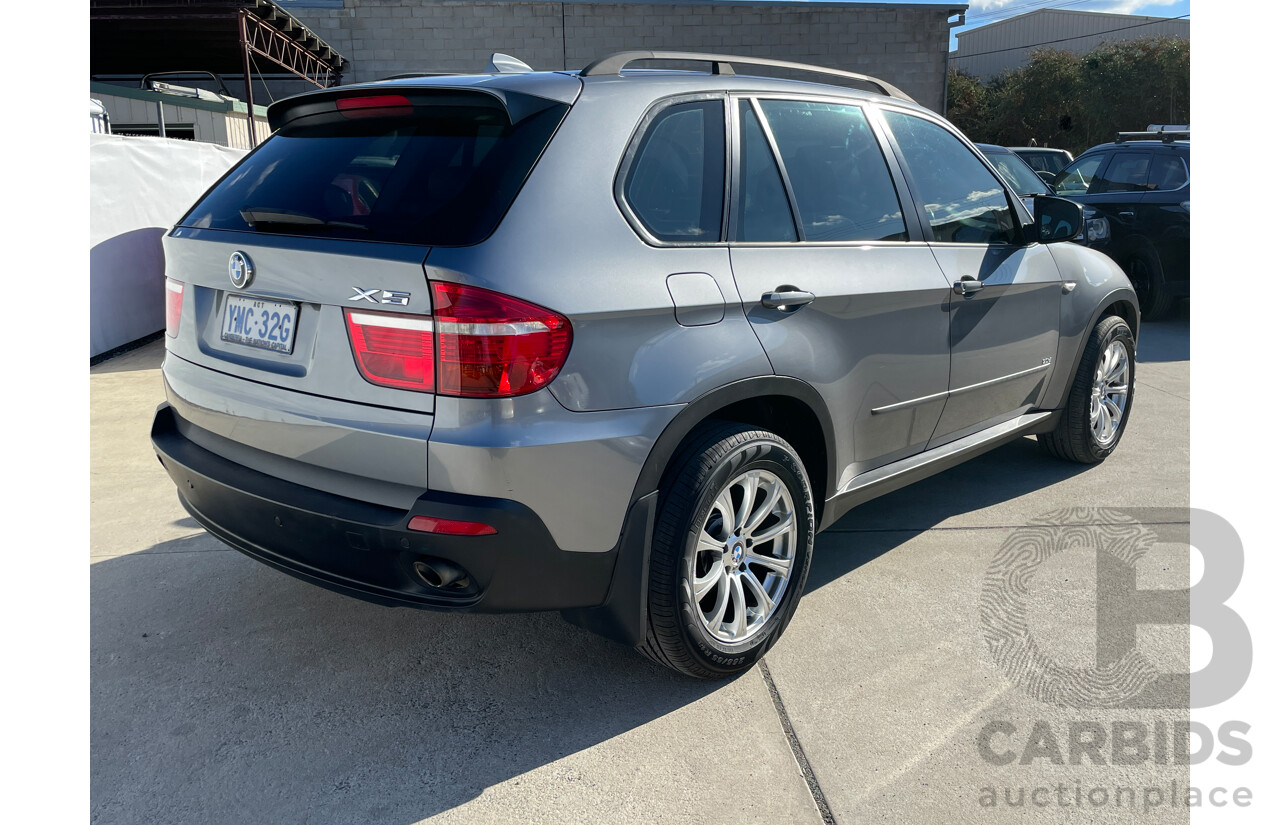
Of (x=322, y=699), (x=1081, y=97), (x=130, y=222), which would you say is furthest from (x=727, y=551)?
(x=1081, y=97)

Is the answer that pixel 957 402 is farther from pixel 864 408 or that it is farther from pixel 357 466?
pixel 357 466

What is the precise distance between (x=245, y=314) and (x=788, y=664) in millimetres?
1974

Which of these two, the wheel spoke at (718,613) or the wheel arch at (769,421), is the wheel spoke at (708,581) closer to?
the wheel spoke at (718,613)

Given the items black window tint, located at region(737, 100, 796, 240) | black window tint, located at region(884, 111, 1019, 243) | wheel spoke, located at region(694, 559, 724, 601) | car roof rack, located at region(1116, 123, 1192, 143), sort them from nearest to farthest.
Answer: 1. wheel spoke, located at region(694, 559, 724, 601)
2. black window tint, located at region(737, 100, 796, 240)
3. black window tint, located at region(884, 111, 1019, 243)
4. car roof rack, located at region(1116, 123, 1192, 143)

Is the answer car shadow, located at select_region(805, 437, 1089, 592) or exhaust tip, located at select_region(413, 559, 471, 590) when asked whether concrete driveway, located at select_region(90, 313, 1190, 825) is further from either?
exhaust tip, located at select_region(413, 559, 471, 590)

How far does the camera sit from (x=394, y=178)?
101 inches

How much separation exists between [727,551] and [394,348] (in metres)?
1.18

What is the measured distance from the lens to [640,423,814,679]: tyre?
263 cm

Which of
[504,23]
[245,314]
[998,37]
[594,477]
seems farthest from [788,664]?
[998,37]

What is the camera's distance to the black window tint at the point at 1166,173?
9273 mm

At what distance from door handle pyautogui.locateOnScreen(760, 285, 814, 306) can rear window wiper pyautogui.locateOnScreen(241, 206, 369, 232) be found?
1.15 metres

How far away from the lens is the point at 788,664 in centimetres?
308

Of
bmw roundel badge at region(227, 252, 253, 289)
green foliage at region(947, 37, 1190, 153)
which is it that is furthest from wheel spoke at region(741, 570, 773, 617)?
green foliage at region(947, 37, 1190, 153)

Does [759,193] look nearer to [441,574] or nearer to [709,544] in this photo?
[709,544]
